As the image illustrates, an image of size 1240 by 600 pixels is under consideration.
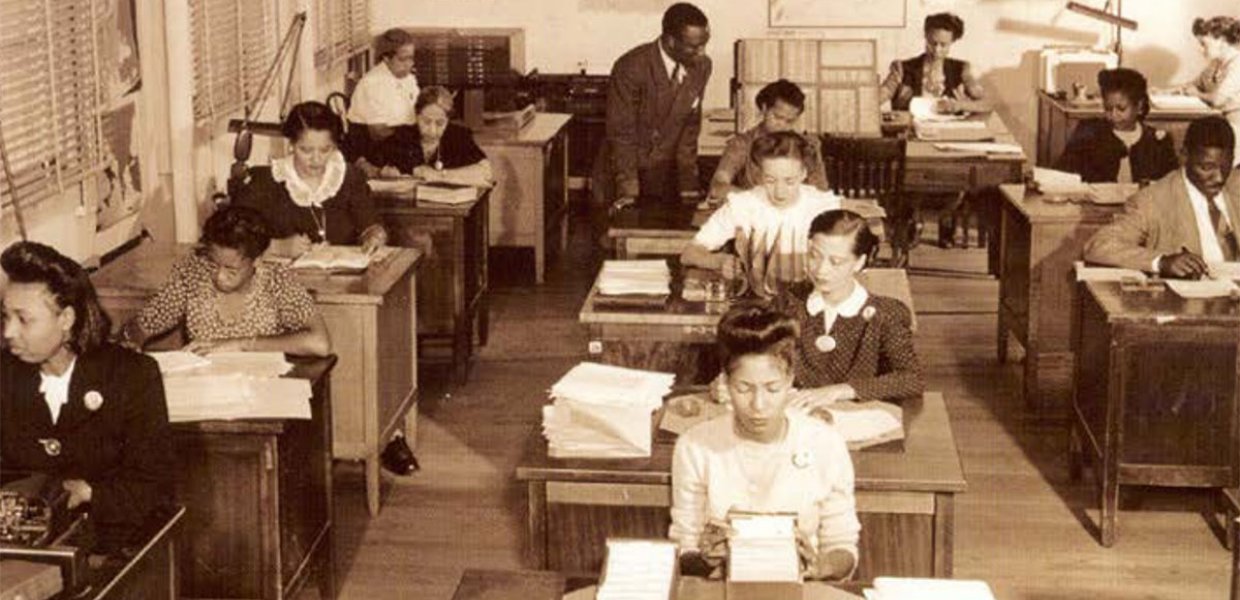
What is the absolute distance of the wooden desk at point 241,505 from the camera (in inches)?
214

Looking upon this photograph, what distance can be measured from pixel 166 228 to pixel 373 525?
2.23m

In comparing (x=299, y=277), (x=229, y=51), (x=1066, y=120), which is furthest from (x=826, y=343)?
(x=1066, y=120)

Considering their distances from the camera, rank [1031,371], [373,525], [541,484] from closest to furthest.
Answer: [541,484] < [373,525] < [1031,371]

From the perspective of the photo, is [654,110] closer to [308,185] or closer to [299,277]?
[308,185]

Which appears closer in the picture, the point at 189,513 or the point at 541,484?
the point at 541,484

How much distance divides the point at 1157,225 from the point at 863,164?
2.69 m

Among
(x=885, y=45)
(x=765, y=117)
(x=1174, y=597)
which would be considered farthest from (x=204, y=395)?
(x=885, y=45)

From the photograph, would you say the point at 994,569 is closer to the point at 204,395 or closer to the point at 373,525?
the point at 373,525

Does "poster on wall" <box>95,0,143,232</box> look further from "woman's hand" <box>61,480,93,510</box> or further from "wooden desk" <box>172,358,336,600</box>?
"woman's hand" <box>61,480,93,510</box>

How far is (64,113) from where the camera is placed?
721 cm

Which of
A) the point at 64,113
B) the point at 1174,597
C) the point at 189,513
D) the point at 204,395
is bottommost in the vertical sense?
the point at 1174,597

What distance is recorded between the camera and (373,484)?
7023mm

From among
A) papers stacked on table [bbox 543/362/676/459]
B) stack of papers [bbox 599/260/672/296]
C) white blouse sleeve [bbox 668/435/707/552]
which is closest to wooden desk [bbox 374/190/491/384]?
stack of papers [bbox 599/260/672/296]

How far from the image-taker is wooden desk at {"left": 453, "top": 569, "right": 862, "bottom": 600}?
3.87m
